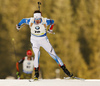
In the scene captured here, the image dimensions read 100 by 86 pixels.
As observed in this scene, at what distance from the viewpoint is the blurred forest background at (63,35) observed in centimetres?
1327

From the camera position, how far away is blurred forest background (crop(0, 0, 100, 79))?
13273 mm

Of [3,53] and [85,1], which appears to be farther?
[85,1]

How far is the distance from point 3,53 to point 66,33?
463 cm

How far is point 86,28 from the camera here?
14219mm

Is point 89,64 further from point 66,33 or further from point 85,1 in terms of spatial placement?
point 85,1

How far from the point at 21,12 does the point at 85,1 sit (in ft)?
16.0

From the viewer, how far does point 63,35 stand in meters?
13.8

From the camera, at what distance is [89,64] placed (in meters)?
14.3
